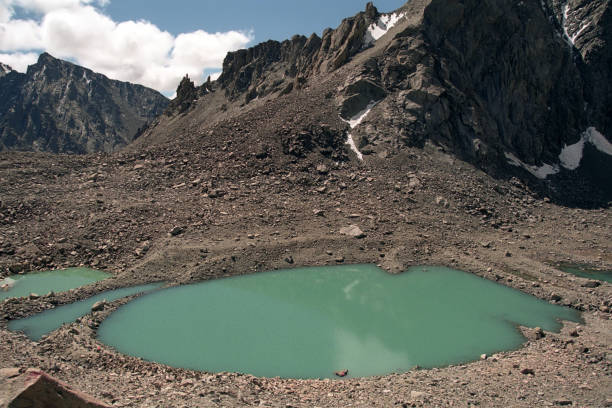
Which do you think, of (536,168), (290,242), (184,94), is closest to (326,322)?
(290,242)

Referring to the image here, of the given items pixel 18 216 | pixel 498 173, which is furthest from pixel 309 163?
pixel 18 216

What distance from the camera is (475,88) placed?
5075cm

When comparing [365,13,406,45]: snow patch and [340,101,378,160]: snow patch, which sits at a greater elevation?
[365,13,406,45]: snow patch

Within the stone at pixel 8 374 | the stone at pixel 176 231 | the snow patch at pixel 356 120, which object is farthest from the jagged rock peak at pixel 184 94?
the stone at pixel 8 374

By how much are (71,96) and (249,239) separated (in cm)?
17157

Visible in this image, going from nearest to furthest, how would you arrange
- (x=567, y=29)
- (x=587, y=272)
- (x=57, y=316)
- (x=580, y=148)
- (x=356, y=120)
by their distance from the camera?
1. (x=57, y=316)
2. (x=587, y=272)
3. (x=356, y=120)
4. (x=580, y=148)
5. (x=567, y=29)

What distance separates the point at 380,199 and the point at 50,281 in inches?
980

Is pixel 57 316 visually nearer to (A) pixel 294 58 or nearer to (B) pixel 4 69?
(A) pixel 294 58

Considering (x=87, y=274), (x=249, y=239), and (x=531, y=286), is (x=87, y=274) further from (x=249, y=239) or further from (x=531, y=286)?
(x=531, y=286)

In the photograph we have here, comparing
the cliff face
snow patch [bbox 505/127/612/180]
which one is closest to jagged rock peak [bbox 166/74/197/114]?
snow patch [bbox 505/127/612/180]

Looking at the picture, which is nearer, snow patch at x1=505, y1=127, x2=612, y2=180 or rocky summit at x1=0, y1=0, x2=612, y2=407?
rocky summit at x1=0, y1=0, x2=612, y2=407

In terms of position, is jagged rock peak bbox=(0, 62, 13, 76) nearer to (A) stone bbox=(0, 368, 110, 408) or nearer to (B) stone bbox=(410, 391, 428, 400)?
(A) stone bbox=(0, 368, 110, 408)

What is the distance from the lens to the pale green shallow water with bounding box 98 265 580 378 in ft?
52.2

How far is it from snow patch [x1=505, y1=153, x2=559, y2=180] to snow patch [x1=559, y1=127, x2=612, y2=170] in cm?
346
